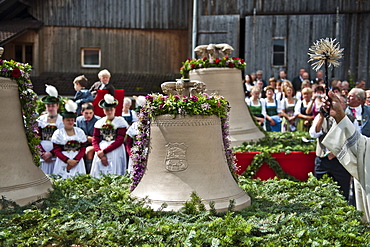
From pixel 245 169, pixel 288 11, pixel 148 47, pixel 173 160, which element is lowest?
pixel 245 169

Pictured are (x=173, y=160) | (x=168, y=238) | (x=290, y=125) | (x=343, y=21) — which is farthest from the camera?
(x=343, y=21)

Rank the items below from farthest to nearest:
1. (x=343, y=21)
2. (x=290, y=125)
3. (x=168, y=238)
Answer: (x=343, y=21) < (x=290, y=125) < (x=168, y=238)

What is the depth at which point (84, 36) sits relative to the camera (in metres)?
19.6

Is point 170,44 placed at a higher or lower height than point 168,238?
higher

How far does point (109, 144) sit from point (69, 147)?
24.0 inches

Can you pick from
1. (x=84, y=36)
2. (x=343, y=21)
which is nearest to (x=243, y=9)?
(x=343, y=21)

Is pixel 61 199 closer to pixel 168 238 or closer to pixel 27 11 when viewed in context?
pixel 168 238

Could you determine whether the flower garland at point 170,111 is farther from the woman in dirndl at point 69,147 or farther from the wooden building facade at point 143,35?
the wooden building facade at point 143,35

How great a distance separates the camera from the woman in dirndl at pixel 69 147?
23.2 ft

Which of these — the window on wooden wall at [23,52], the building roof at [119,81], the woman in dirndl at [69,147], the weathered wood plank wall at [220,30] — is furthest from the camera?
the window on wooden wall at [23,52]

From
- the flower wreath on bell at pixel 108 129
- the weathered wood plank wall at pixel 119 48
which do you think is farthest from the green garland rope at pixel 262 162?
the weathered wood plank wall at pixel 119 48

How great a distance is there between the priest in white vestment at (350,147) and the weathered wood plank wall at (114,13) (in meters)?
15.9

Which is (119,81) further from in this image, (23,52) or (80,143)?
(80,143)

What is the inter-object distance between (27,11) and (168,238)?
18.0 metres
